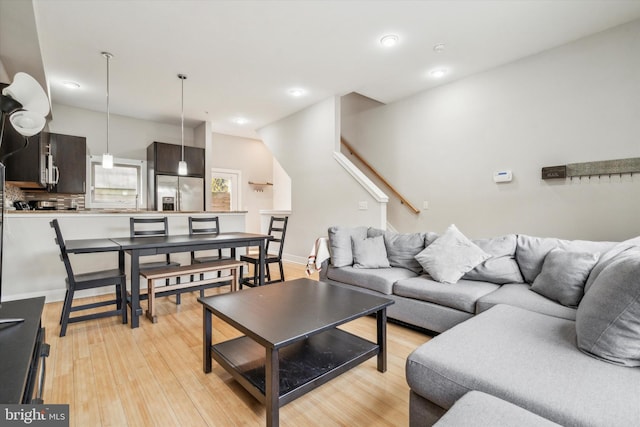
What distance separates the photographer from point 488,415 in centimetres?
92

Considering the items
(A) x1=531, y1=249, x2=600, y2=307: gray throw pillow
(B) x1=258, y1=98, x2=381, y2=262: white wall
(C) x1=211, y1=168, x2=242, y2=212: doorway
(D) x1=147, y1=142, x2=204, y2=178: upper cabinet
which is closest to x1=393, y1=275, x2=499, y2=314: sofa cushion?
(A) x1=531, y1=249, x2=600, y2=307: gray throw pillow

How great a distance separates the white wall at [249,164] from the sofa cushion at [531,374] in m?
6.79

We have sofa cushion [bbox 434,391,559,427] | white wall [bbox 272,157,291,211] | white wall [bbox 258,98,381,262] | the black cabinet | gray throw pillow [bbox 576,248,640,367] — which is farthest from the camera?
white wall [bbox 272,157,291,211]

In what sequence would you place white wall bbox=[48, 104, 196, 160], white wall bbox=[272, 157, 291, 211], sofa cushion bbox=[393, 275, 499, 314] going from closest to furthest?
sofa cushion bbox=[393, 275, 499, 314] → white wall bbox=[48, 104, 196, 160] → white wall bbox=[272, 157, 291, 211]

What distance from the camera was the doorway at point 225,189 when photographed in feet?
24.0

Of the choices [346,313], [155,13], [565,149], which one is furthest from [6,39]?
[565,149]

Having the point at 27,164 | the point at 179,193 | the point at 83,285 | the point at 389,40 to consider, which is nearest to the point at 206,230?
the point at 83,285

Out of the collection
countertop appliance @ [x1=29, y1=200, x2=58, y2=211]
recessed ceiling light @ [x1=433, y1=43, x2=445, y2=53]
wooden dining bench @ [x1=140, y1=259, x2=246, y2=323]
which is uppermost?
recessed ceiling light @ [x1=433, y1=43, x2=445, y2=53]

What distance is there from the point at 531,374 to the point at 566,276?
1.21 m

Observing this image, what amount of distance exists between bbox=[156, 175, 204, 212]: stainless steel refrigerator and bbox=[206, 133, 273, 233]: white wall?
146 centimetres

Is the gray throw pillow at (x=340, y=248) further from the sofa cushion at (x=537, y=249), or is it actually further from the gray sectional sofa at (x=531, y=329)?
the sofa cushion at (x=537, y=249)

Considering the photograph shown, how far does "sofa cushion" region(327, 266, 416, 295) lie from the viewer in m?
2.73

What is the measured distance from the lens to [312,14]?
2.87 metres

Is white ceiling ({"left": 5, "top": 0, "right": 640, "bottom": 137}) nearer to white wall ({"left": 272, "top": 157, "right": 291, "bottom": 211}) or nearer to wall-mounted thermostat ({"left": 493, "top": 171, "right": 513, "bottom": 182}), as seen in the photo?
wall-mounted thermostat ({"left": 493, "top": 171, "right": 513, "bottom": 182})
